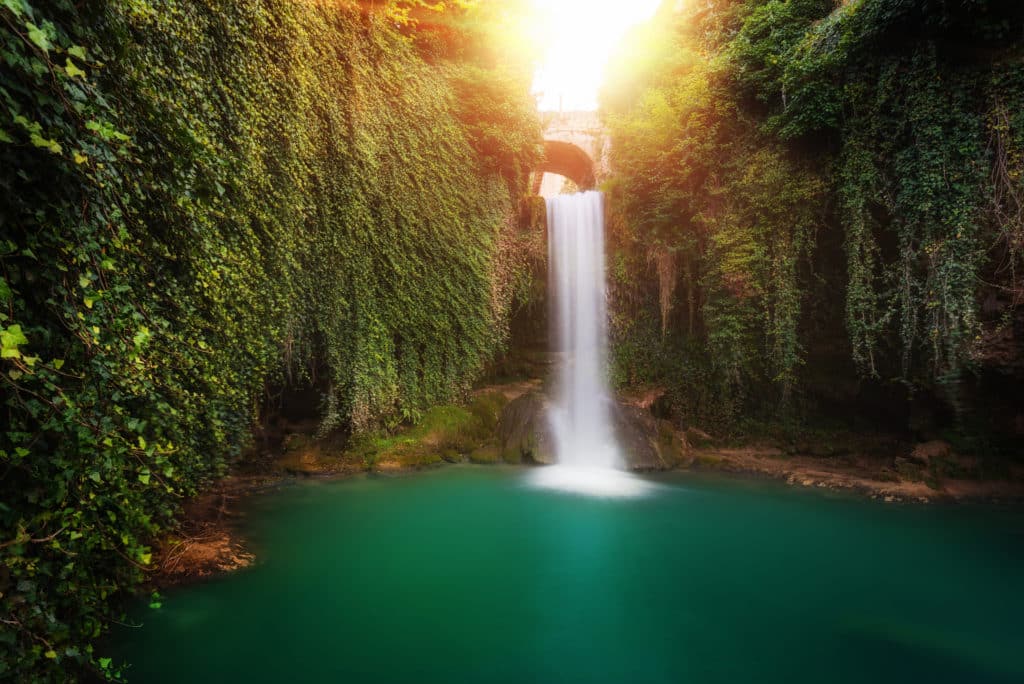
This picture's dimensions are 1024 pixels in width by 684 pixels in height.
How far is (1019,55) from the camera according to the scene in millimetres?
6691

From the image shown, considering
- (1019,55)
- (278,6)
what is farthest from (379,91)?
(1019,55)

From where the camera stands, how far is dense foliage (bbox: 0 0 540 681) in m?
2.19

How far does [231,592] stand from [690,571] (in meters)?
5.76

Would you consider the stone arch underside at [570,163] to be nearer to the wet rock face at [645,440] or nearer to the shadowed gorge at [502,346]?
the shadowed gorge at [502,346]

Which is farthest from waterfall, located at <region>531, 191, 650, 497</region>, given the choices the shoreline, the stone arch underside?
the stone arch underside

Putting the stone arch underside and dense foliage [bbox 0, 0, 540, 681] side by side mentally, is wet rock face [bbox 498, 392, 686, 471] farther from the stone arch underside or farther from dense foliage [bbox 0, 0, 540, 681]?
the stone arch underside

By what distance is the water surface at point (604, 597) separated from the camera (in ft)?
13.8

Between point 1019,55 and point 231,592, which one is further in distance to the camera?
point 1019,55

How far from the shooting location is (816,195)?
9.28 meters

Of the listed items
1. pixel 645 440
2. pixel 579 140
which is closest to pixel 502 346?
pixel 645 440

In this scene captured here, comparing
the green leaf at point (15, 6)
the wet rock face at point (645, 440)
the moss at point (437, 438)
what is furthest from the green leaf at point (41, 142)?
the wet rock face at point (645, 440)

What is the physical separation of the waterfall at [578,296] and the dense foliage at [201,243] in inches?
118

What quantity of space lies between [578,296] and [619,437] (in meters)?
4.39

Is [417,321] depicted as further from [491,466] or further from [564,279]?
[564,279]
